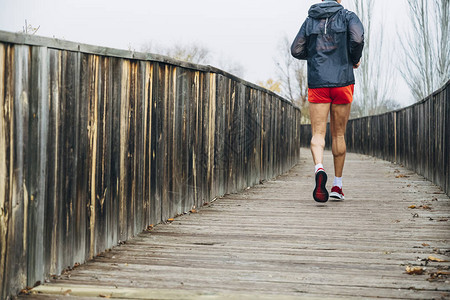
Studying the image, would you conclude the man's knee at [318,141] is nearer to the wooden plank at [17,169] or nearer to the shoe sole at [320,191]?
the shoe sole at [320,191]

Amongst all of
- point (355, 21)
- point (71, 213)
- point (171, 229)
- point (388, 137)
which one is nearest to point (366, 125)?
point (388, 137)

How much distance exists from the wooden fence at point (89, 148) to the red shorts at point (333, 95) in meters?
0.96

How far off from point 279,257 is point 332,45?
114 inches

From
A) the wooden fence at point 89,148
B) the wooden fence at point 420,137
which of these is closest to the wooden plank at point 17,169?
the wooden fence at point 89,148

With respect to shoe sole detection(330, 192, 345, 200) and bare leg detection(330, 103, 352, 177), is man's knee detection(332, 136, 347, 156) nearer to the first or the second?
bare leg detection(330, 103, 352, 177)

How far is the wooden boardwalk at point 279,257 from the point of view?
2.56 meters

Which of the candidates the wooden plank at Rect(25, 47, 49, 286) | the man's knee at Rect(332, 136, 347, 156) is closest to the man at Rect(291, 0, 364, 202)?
the man's knee at Rect(332, 136, 347, 156)

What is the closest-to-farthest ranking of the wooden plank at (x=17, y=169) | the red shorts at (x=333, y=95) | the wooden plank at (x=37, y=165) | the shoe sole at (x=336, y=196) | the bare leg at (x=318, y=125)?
the wooden plank at (x=17, y=169)
the wooden plank at (x=37, y=165)
the red shorts at (x=333, y=95)
the bare leg at (x=318, y=125)
the shoe sole at (x=336, y=196)

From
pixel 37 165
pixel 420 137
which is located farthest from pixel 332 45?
pixel 420 137

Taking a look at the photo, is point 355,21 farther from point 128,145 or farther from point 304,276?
point 304,276

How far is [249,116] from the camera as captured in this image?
23.9 feet

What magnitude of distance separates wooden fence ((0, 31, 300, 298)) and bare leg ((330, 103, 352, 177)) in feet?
3.89

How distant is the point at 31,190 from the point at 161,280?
724 mm

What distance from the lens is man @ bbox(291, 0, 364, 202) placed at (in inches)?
216
